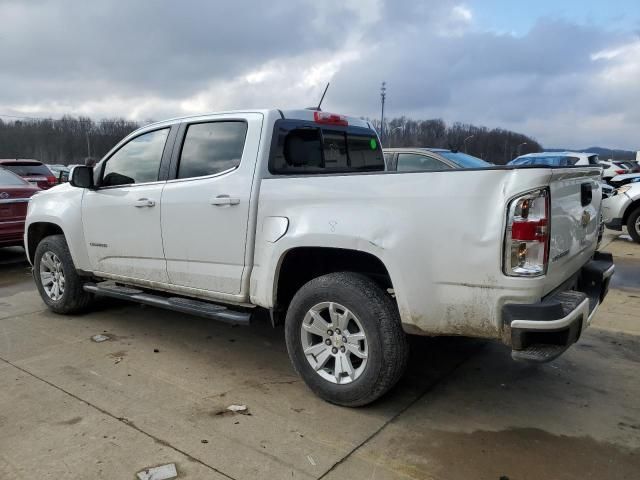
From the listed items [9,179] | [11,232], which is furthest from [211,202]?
[9,179]

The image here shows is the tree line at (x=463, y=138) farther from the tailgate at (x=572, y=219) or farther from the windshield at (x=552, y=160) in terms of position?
the tailgate at (x=572, y=219)

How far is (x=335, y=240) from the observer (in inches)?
129

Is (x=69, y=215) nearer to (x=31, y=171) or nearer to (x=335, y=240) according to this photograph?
(x=335, y=240)

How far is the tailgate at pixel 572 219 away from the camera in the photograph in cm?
296

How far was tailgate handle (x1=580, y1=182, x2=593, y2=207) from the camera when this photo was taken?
3432 millimetres

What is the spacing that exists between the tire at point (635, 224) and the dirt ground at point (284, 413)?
630 cm

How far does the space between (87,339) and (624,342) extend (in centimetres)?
485

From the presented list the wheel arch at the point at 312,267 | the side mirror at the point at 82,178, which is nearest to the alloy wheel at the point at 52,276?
the side mirror at the point at 82,178

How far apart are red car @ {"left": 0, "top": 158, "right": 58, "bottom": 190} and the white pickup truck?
8.38 m

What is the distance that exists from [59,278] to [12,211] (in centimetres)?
346

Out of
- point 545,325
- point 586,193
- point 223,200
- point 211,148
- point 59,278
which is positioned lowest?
point 59,278

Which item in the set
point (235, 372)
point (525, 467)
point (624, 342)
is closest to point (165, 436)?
point (235, 372)

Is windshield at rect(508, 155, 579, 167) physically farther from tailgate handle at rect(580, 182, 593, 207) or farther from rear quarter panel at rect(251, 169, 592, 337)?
rear quarter panel at rect(251, 169, 592, 337)

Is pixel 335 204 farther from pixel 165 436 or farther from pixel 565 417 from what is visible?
pixel 565 417
